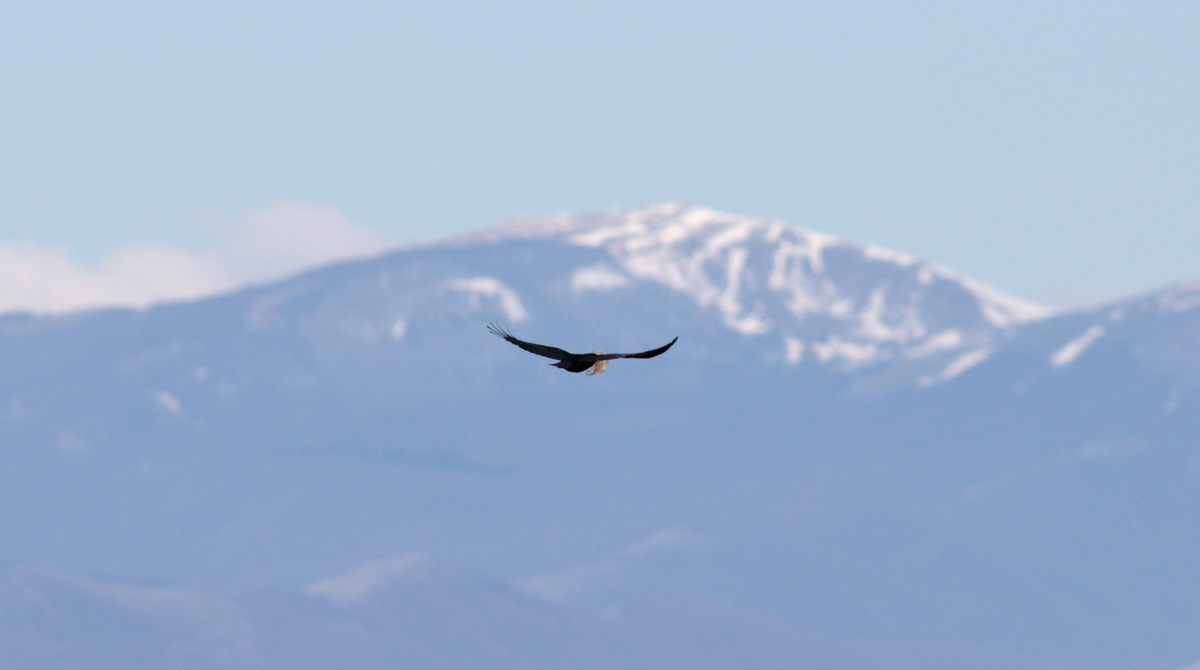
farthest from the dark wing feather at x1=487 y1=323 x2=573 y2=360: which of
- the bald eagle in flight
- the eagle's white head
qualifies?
the eagle's white head

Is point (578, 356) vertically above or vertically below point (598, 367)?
below

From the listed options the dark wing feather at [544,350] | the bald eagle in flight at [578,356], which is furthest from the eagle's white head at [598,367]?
the dark wing feather at [544,350]

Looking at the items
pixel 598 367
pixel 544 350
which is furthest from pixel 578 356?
pixel 544 350

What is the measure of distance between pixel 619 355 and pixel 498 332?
2451mm

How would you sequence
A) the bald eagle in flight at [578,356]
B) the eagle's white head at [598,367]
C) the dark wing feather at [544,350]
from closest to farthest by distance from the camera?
1. the dark wing feather at [544,350]
2. the bald eagle in flight at [578,356]
3. the eagle's white head at [598,367]

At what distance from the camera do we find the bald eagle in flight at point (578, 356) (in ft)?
109

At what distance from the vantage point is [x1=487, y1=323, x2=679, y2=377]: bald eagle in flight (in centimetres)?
3334

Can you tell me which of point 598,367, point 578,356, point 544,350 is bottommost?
point 544,350

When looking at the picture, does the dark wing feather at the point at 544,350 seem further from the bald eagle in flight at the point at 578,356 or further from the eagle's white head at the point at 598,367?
the eagle's white head at the point at 598,367

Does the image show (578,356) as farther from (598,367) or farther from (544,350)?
(544,350)

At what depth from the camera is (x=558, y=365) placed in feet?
112

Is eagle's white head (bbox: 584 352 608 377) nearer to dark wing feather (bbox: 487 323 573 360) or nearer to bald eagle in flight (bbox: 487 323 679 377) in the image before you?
bald eagle in flight (bbox: 487 323 679 377)

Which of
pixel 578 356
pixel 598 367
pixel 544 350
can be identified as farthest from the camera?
pixel 598 367

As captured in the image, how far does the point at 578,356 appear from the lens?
1334 inches
